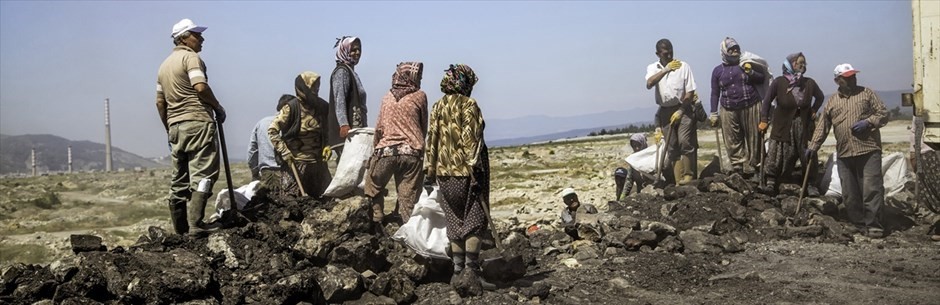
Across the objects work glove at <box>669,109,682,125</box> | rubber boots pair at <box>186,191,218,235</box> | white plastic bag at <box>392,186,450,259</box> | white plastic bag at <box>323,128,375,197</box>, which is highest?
work glove at <box>669,109,682,125</box>

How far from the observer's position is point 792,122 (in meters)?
10.3

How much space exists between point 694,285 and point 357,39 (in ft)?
13.0

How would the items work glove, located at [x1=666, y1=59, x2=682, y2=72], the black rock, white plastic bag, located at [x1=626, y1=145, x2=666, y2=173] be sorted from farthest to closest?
white plastic bag, located at [x1=626, y1=145, x2=666, y2=173] → work glove, located at [x1=666, y1=59, x2=682, y2=72] → the black rock

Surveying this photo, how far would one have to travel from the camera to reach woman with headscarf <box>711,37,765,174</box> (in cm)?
1080

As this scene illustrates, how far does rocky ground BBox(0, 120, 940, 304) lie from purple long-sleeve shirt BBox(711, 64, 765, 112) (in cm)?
142

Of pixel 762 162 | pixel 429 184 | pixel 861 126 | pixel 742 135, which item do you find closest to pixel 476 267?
pixel 429 184

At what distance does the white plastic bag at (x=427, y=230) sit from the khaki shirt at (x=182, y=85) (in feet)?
6.20

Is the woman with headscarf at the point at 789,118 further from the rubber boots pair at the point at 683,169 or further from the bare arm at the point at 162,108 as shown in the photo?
the bare arm at the point at 162,108

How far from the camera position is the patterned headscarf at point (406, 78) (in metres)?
7.72

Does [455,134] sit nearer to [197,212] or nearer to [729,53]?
[197,212]

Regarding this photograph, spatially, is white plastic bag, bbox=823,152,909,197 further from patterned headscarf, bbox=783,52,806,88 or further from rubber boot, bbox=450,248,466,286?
rubber boot, bbox=450,248,466,286

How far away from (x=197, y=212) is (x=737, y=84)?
695cm

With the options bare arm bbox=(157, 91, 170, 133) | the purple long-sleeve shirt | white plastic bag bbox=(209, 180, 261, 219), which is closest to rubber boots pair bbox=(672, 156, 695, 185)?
the purple long-sleeve shirt

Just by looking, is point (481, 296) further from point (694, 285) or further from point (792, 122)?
point (792, 122)
